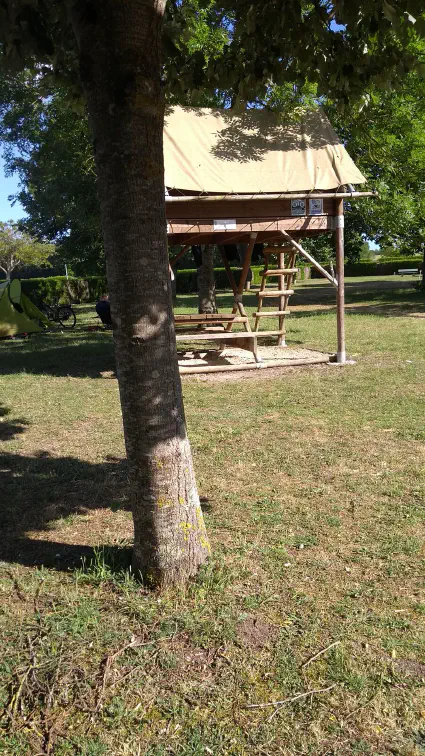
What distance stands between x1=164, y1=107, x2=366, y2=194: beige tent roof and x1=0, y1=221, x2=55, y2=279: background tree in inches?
1869

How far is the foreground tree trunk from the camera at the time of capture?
297 centimetres

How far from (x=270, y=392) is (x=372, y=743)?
660 centimetres

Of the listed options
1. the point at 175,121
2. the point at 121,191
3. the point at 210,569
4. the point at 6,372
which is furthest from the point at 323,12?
the point at 6,372

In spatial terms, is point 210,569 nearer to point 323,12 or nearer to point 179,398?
point 179,398

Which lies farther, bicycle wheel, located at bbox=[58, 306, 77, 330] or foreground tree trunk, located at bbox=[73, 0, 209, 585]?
bicycle wheel, located at bbox=[58, 306, 77, 330]

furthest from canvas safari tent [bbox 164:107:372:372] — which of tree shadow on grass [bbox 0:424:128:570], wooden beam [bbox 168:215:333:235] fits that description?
tree shadow on grass [bbox 0:424:128:570]

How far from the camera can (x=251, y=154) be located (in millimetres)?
10523

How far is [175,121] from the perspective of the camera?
10.6m

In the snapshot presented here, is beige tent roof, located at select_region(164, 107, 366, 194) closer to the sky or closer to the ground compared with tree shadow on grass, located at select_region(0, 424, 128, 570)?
closer to the sky

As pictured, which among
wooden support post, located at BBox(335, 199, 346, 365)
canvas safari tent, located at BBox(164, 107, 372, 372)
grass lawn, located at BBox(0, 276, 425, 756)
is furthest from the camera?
wooden support post, located at BBox(335, 199, 346, 365)

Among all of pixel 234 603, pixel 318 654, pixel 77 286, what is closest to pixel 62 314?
pixel 77 286

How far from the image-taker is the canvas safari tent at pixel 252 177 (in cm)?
985

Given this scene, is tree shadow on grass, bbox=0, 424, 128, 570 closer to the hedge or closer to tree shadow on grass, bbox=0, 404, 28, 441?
tree shadow on grass, bbox=0, 404, 28, 441

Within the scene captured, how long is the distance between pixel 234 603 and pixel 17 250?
56662 mm
